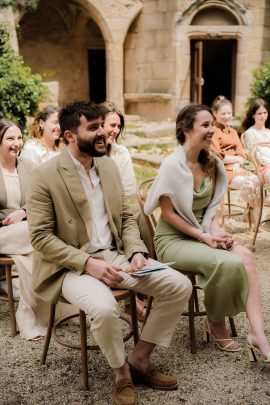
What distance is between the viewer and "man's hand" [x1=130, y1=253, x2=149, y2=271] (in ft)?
9.60

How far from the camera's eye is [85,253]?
2.80m

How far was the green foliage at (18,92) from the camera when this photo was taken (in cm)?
784

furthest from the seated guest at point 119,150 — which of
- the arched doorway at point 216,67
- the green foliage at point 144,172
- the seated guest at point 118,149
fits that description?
the arched doorway at point 216,67

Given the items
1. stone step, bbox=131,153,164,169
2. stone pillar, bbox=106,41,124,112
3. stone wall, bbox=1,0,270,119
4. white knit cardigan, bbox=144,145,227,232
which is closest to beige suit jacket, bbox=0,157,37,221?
white knit cardigan, bbox=144,145,227,232

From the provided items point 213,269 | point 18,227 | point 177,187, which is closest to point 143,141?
point 18,227

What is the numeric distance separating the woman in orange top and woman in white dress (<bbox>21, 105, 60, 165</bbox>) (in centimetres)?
193

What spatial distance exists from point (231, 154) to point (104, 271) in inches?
139

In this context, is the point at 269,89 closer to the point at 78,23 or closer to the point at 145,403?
the point at 78,23

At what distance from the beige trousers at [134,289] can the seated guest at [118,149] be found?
1479 millimetres

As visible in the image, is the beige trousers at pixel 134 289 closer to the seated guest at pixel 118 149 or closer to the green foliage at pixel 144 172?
the seated guest at pixel 118 149

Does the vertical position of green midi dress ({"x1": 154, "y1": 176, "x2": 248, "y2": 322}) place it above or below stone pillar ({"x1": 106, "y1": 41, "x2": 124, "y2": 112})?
below

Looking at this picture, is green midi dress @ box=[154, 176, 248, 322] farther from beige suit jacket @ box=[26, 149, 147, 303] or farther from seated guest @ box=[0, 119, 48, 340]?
seated guest @ box=[0, 119, 48, 340]

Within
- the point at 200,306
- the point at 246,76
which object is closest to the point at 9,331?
the point at 200,306

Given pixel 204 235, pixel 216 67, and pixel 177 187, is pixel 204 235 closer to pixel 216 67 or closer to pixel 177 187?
pixel 177 187
